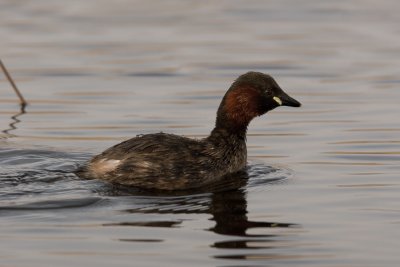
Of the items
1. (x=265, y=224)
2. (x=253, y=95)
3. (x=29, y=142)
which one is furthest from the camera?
(x=29, y=142)

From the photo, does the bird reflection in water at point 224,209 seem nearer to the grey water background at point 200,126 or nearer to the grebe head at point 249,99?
the grey water background at point 200,126

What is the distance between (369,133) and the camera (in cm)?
1208

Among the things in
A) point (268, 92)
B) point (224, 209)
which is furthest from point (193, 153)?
point (224, 209)

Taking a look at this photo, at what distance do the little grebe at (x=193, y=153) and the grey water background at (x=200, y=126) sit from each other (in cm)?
23

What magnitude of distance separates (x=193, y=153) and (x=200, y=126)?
2.05 metres

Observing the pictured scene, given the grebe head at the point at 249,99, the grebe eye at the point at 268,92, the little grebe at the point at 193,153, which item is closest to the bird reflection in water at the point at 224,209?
the little grebe at the point at 193,153

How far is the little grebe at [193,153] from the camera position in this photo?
33.3 ft

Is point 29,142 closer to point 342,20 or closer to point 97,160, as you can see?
point 97,160

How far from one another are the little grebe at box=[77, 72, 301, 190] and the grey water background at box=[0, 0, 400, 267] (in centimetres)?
23

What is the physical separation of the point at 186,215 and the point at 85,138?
3.17 meters

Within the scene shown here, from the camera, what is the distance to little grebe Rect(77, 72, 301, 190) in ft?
33.3

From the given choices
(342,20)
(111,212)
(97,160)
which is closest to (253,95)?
(97,160)

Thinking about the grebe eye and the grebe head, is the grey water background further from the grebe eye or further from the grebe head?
the grebe eye

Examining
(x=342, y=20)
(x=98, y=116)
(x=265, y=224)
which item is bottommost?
(x=265, y=224)
